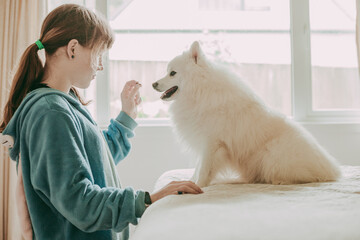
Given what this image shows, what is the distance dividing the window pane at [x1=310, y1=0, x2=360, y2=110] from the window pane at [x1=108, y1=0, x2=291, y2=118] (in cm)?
25

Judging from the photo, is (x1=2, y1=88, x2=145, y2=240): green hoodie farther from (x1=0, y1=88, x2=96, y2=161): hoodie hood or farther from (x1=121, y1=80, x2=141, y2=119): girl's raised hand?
(x1=121, y1=80, x2=141, y2=119): girl's raised hand

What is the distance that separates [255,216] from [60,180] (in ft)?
1.65

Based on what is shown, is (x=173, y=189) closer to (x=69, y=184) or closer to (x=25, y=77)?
(x=69, y=184)

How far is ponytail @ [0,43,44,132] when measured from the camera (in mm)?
1028

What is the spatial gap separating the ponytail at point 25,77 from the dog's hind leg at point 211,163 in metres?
0.78

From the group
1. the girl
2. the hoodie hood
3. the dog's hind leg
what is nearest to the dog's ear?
the dog's hind leg

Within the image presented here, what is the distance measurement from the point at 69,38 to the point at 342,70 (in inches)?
107

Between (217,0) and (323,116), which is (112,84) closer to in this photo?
(217,0)

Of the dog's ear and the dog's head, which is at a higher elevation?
the dog's ear

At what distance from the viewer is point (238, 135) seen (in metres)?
1.48

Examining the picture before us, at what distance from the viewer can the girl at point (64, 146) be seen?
2.77 feet

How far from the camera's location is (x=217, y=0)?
9.55 ft

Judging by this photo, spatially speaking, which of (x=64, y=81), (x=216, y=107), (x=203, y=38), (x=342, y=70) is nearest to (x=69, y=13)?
(x=64, y=81)

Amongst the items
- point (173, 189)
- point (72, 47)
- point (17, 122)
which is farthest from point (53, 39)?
point (173, 189)
